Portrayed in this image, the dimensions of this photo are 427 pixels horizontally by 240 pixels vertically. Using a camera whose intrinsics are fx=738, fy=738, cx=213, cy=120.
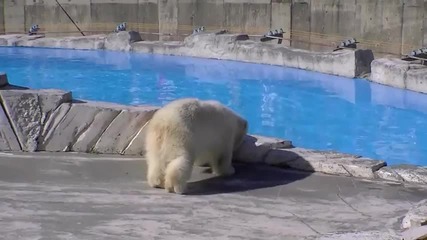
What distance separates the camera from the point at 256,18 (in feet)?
53.8

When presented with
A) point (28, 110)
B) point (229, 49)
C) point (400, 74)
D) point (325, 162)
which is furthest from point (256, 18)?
point (325, 162)

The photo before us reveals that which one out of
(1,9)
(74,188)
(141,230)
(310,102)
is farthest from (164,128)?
(1,9)

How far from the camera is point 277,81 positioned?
41.0 ft

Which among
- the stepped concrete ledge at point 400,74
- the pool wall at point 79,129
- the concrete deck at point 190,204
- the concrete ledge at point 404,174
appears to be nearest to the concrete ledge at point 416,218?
the concrete deck at point 190,204

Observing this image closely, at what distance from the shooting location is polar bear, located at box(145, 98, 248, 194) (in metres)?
4.11

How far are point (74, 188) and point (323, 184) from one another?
1.43 metres

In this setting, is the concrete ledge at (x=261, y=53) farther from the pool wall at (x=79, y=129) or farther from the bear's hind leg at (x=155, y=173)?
the bear's hind leg at (x=155, y=173)

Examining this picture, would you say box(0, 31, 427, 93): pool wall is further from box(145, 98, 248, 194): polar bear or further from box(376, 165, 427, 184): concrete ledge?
box(145, 98, 248, 194): polar bear

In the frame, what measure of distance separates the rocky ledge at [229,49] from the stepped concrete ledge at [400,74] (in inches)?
23.1

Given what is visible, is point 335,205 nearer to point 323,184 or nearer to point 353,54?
point 323,184

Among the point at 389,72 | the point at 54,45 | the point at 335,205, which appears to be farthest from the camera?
the point at 54,45

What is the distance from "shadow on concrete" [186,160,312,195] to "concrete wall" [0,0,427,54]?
9154mm

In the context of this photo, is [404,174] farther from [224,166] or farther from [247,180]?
[224,166]

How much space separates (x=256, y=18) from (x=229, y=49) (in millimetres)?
1939
